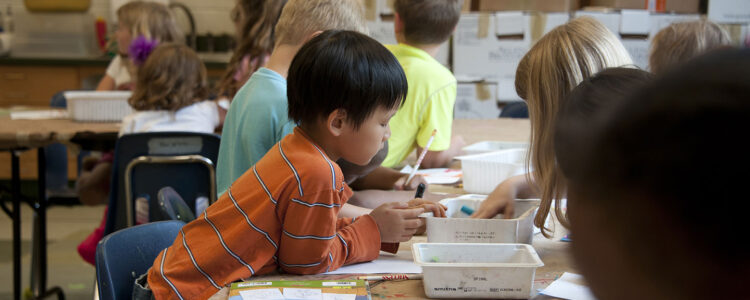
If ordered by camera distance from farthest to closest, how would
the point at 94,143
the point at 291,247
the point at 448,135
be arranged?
the point at 94,143, the point at 448,135, the point at 291,247

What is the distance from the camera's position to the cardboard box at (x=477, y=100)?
4.25 meters

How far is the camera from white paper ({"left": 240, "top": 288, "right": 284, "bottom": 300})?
0.92 meters

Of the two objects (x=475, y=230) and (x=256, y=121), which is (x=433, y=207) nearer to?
(x=475, y=230)

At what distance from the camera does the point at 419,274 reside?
40.4 inches

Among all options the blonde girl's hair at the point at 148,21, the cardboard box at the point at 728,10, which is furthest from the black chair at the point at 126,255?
the cardboard box at the point at 728,10

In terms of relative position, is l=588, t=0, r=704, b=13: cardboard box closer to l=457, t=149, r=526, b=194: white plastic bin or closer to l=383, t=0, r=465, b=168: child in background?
l=383, t=0, r=465, b=168: child in background

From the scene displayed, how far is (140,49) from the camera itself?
3.13 metres

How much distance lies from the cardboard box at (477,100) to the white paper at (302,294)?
337cm

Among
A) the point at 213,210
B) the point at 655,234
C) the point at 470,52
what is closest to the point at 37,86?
the point at 470,52

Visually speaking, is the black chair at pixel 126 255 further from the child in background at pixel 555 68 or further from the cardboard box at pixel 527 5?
the cardboard box at pixel 527 5

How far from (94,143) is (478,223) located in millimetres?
1852

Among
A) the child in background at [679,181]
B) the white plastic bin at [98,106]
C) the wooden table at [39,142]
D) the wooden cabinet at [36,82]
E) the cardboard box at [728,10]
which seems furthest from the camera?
the wooden cabinet at [36,82]

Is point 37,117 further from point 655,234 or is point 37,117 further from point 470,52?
point 655,234

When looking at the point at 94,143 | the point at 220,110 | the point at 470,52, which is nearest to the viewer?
the point at 94,143
